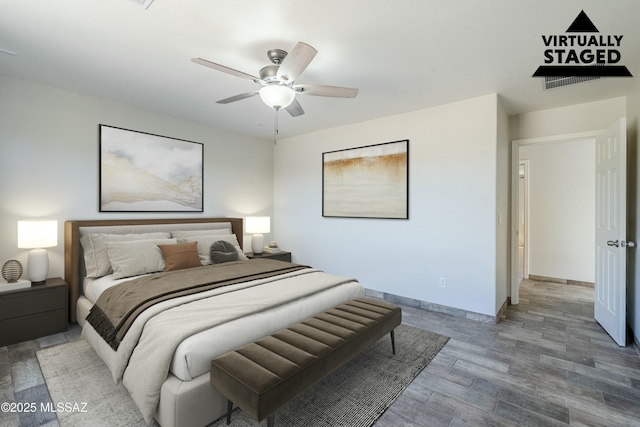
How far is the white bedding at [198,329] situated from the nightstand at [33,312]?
579mm

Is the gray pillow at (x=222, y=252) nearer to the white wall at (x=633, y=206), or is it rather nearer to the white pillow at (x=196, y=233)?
the white pillow at (x=196, y=233)

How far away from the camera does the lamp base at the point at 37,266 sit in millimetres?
2900

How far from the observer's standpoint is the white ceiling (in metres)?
1.91

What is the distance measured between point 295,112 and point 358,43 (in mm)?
906

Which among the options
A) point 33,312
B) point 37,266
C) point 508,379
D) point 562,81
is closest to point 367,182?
point 562,81

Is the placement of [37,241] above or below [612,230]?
below

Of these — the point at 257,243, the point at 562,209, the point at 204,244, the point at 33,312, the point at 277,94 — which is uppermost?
the point at 277,94

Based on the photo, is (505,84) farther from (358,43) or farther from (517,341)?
(517,341)

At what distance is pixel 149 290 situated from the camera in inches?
94.1

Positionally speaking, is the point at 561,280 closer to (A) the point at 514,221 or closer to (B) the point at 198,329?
(A) the point at 514,221

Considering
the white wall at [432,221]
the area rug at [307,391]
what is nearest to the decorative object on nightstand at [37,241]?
the area rug at [307,391]

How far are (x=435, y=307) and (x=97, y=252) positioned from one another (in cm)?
396

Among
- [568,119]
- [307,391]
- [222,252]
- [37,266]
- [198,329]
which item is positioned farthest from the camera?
[222,252]

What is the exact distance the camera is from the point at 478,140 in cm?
340
